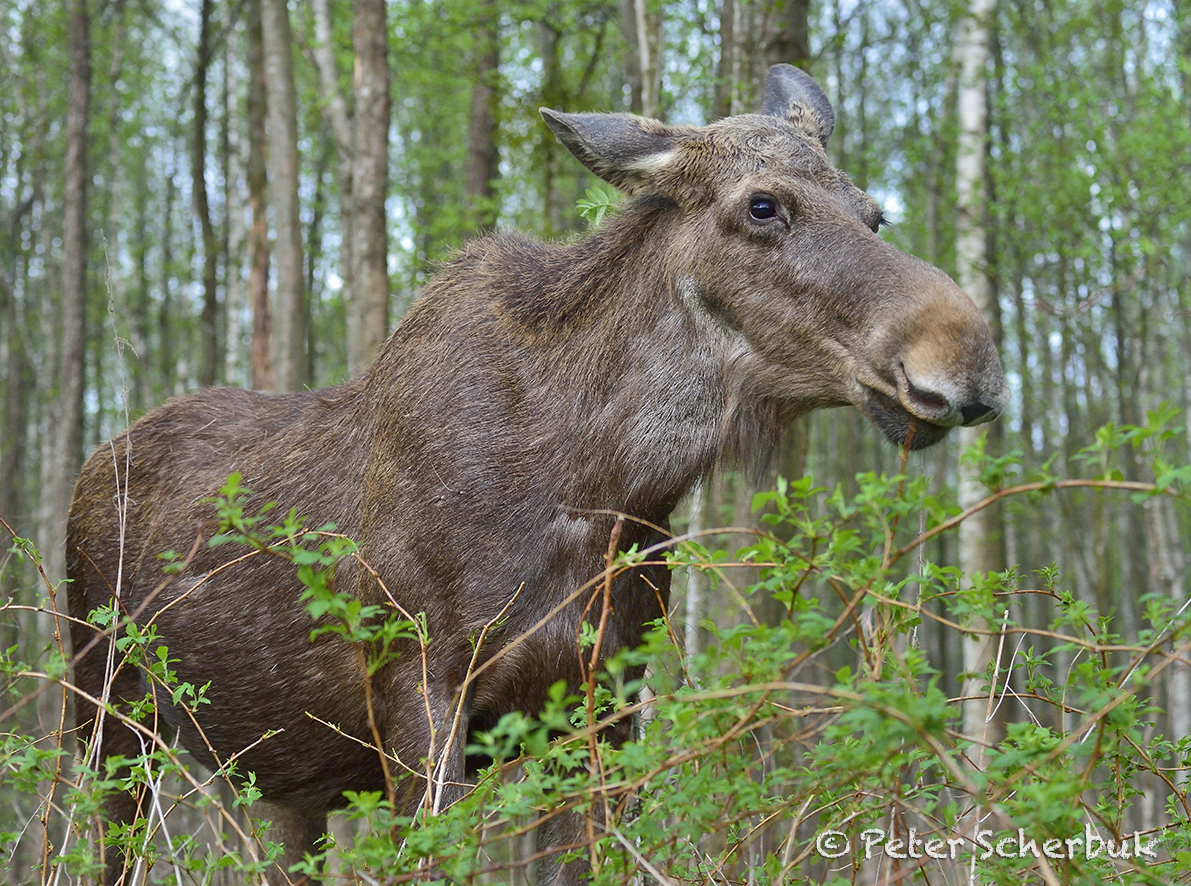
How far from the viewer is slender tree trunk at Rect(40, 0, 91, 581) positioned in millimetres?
12391

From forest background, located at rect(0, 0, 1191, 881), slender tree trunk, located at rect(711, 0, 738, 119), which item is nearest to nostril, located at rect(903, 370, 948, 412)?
forest background, located at rect(0, 0, 1191, 881)

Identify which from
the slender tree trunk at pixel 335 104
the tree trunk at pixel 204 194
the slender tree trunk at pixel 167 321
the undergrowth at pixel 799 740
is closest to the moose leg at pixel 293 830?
the undergrowth at pixel 799 740

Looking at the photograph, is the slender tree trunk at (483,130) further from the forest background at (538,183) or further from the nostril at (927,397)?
the nostril at (927,397)

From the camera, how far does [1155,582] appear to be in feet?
54.6

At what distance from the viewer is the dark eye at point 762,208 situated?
3.95 meters

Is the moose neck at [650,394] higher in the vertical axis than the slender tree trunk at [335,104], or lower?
lower

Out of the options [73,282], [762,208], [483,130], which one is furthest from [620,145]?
[73,282]

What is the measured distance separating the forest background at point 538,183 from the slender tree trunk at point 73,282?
40 mm

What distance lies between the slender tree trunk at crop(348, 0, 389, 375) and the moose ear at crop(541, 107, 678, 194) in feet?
12.8

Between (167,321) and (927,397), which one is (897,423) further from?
(167,321)

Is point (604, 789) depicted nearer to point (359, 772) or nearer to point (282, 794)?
point (359, 772)

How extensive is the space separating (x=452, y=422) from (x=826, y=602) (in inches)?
964

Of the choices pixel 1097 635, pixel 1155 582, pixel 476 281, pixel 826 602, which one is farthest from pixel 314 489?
pixel 826 602

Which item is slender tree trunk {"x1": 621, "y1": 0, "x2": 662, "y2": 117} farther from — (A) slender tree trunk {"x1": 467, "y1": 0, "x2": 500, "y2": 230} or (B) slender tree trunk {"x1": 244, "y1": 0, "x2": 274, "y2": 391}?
(B) slender tree trunk {"x1": 244, "y1": 0, "x2": 274, "y2": 391}
